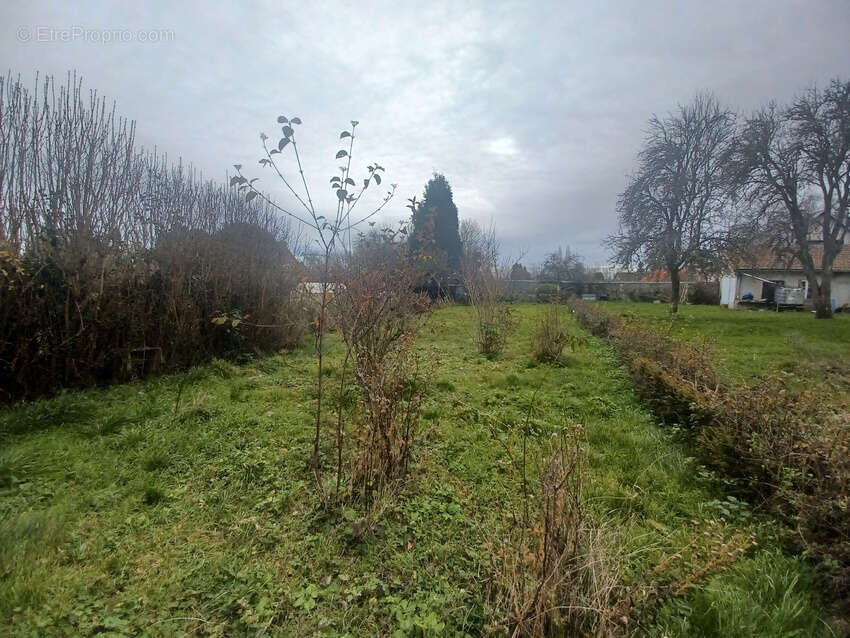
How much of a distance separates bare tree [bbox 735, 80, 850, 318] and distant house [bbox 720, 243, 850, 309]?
10.3 meters

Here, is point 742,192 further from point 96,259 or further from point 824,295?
point 96,259

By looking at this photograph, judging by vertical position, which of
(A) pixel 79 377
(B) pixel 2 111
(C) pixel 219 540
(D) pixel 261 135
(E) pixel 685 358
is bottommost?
(C) pixel 219 540

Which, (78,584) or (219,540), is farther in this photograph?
(219,540)

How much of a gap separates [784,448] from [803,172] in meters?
15.8

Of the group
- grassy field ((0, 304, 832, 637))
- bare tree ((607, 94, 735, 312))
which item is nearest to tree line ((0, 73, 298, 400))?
grassy field ((0, 304, 832, 637))

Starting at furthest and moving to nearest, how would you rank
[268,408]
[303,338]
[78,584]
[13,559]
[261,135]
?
[303,338]
[268,408]
[261,135]
[13,559]
[78,584]

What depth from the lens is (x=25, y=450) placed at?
3178mm

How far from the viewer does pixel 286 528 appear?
2.37m

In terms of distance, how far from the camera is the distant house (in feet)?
76.7

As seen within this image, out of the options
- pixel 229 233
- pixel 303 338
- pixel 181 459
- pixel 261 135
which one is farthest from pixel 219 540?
pixel 303 338

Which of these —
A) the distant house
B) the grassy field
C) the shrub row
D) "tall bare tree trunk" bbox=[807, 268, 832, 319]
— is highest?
the distant house

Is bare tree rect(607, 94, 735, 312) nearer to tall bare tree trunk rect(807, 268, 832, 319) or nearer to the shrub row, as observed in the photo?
tall bare tree trunk rect(807, 268, 832, 319)

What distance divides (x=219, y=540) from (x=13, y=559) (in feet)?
3.26

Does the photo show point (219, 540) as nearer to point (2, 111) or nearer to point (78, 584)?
point (78, 584)
